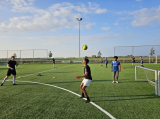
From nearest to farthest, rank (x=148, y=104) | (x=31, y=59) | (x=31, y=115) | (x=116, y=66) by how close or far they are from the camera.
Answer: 1. (x=31, y=115)
2. (x=148, y=104)
3. (x=116, y=66)
4. (x=31, y=59)

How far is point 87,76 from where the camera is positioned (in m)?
5.44

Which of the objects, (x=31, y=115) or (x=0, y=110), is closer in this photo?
(x=31, y=115)

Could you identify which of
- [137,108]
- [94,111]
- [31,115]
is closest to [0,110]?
[31,115]

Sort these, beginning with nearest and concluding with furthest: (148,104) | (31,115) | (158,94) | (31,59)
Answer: (31,115)
(148,104)
(158,94)
(31,59)

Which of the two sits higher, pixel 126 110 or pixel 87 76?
pixel 87 76

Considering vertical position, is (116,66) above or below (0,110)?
above

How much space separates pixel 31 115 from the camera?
429cm

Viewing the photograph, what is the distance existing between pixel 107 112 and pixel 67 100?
2.02 m

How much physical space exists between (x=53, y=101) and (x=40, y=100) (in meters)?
0.63

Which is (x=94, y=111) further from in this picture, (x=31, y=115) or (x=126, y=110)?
(x=31, y=115)

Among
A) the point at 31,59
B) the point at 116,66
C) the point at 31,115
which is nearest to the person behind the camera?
the point at 31,115

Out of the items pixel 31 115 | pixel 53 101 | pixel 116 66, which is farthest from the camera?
pixel 116 66

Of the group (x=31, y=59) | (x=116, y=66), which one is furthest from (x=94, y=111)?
(x=31, y=59)

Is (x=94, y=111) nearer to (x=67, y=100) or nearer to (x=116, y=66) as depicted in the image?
(x=67, y=100)
